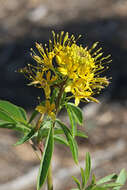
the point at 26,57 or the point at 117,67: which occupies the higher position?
the point at 26,57

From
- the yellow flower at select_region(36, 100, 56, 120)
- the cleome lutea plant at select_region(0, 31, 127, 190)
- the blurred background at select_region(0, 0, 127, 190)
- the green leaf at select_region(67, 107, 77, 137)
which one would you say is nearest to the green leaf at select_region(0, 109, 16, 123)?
the cleome lutea plant at select_region(0, 31, 127, 190)

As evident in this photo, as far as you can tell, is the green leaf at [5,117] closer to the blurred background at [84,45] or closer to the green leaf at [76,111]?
the green leaf at [76,111]

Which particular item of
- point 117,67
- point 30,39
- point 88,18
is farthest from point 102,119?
point 88,18

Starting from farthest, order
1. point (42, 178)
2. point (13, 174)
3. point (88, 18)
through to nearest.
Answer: point (88, 18) < point (13, 174) < point (42, 178)

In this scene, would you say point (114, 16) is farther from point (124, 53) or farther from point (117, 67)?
point (117, 67)

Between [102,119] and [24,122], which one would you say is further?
[102,119]

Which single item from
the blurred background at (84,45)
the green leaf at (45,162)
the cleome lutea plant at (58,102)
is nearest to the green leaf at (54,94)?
the cleome lutea plant at (58,102)

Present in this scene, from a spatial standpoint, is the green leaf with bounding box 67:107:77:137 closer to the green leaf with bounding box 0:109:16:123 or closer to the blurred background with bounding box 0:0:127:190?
the green leaf with bounding box 0:109:16:123

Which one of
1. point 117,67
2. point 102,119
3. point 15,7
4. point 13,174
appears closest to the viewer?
point 13,174
